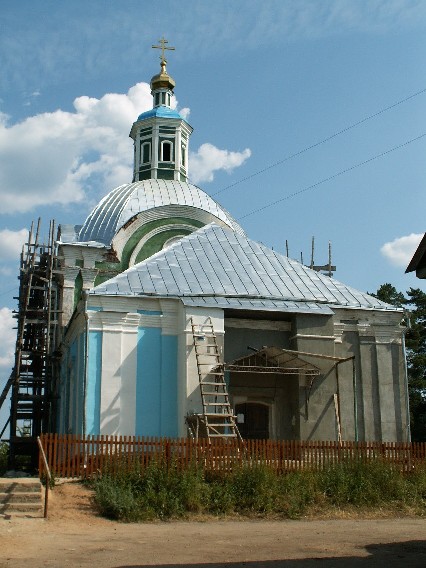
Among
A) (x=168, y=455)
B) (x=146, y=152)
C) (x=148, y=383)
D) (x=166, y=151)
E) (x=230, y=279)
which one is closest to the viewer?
(x=168, y=455)

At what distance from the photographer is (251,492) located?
11.9m

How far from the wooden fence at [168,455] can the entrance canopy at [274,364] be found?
8.31 feet

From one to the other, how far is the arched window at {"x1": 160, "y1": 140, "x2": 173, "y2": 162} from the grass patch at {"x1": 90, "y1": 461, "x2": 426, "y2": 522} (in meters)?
16.4

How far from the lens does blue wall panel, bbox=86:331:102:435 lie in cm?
1508

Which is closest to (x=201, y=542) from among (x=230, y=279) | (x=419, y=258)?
(x=419, y=258)

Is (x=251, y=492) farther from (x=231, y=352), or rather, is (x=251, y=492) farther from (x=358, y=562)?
(x=231, y=352)

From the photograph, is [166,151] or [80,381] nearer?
[80,381]

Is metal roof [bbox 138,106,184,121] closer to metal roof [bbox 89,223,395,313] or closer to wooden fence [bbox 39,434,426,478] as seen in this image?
metal roof [bbox 89,223,395,313]

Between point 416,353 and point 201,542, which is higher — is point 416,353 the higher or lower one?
the higher one

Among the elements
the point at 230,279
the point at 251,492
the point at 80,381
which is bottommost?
the point at 251,492

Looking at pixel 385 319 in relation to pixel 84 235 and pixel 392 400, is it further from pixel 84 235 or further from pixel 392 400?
pixel 84 235

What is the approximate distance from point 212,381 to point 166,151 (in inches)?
535

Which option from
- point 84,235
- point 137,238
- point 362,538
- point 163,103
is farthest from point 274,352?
point 163,103

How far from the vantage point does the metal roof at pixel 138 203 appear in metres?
23.0
